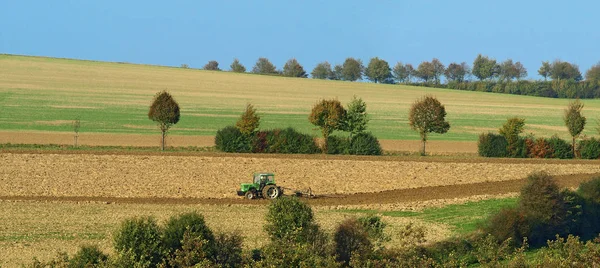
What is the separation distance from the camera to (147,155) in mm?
50250

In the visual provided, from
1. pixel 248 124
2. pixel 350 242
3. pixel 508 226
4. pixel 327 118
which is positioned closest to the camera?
pixel 350 242

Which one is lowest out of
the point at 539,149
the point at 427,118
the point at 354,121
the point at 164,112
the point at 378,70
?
the point at 539,149

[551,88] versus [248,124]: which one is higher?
[551,88]

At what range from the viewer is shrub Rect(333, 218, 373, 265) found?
23156 millimetres

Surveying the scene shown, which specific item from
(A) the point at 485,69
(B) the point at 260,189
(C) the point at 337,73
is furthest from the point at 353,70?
(B) the point at 260,189

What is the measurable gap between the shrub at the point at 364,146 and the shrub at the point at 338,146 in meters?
0.34

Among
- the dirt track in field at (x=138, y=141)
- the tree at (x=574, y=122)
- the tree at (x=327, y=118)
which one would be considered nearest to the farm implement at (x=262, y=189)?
the tree at (x=327, y=118)

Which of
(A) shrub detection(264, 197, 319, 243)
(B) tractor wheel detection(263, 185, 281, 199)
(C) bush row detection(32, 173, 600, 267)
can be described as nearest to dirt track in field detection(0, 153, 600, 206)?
(B) tractor wheel detection(263, 185, 281, 199)

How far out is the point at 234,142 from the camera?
56406 mm

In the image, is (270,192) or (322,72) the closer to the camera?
(270,192)

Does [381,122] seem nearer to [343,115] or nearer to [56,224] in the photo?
[343,115]

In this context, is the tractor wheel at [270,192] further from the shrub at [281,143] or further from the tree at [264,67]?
the tree at [264,67]

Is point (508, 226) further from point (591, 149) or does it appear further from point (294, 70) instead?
point (294, 70)

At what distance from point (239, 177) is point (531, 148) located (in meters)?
25.4
